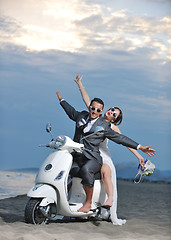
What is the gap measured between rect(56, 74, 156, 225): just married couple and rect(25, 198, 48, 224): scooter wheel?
0.54 meters

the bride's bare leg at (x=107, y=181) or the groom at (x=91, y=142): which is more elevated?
the groom at (x=91, y=142)

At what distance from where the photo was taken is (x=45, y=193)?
4.85m

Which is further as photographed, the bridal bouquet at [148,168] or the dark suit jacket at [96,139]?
the bridal bouquet at [148,168]

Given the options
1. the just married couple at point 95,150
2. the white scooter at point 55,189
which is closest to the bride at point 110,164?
the just married couple at point 95,150

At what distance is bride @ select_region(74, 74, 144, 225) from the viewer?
542cm

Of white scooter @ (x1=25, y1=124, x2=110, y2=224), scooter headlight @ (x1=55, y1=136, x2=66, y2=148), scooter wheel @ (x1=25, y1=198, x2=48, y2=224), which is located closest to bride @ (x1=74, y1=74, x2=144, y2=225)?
white scooter @ (x1=25, y1=124, x2=110, y2=224)

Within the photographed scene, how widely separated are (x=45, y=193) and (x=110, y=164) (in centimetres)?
113

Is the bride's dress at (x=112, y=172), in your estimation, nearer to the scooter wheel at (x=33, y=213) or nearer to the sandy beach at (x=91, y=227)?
the sandy beach at (x=91, y=227)

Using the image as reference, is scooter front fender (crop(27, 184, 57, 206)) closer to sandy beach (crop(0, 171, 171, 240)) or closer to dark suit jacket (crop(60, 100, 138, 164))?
sandy beach (crop(0, 171, 171, 240))

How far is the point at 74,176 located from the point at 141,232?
3.45 feet

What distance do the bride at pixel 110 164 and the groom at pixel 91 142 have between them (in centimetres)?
18

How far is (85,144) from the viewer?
540 cm

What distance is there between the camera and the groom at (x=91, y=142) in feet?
17.1

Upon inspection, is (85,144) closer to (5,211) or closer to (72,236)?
(72,236)
